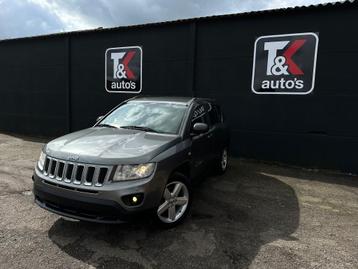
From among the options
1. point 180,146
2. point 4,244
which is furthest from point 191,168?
point 4,244

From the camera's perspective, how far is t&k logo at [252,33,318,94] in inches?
290

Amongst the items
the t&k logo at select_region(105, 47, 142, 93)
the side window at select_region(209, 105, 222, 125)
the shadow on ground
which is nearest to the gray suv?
the shadow on ground

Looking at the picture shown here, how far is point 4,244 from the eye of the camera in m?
3.41

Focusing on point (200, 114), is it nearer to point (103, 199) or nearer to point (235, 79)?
point (103, 199)

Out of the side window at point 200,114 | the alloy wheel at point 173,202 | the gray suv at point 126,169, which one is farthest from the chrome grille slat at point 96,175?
the side window at point 200,114

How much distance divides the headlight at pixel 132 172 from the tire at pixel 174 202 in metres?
0.40

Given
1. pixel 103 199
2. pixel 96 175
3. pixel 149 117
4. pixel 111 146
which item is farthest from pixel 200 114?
pixel 103 199

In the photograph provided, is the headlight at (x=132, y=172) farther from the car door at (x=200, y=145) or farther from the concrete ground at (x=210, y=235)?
the car door at (x=200, y=145)

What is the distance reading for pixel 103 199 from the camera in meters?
3.18

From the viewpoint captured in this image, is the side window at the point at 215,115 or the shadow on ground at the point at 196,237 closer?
the shadow on ground at the point at 196,237

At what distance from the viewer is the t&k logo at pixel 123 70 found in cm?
972

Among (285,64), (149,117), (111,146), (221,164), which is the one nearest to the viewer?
(111,146)

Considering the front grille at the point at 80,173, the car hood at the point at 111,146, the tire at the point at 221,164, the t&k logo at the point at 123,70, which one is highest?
the t&k logo at the point at 123,70

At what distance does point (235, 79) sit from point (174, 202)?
17.4 feet
